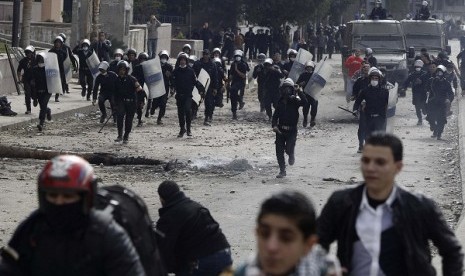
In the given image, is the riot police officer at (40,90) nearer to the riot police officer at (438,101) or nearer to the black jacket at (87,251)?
the riot police officer at (438,101)

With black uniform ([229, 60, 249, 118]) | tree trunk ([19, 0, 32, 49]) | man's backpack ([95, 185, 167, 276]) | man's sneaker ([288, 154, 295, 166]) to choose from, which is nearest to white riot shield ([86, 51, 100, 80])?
black uniform ([229, 60, 249, 118])

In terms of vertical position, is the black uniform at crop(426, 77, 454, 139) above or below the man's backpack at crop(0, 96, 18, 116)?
above

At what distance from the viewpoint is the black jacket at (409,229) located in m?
5.46

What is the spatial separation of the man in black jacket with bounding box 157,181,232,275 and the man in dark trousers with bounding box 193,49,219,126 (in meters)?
19.2

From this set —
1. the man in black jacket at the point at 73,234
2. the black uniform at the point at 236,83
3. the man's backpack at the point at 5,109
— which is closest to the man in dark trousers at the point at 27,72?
the man's backpack at the point at 5,109

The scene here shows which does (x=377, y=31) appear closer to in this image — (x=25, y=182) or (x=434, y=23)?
(x=434, y=23)

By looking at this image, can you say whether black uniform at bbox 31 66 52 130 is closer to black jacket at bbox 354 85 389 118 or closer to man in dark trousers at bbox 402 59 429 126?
black jacket at bbox 354 85 389 118

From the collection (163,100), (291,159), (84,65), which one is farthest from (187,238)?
(84,65)

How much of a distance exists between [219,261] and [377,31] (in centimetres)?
2941

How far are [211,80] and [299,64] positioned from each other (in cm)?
228

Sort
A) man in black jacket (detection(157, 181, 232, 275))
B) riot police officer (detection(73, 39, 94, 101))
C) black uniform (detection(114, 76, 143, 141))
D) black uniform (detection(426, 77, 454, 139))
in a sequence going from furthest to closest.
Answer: riot police officer (detection(73, 39, 94, 101)), black uniform (detection(426, 77, 454, 139)), black uniform (detection(114, 76, 143, 141)), man in black jacket (detection(157, 181, 232, 275))

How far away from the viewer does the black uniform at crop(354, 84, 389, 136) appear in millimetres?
21625

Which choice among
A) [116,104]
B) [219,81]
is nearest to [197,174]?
[116,104]

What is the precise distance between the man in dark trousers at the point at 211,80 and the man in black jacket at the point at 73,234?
2316 cm
